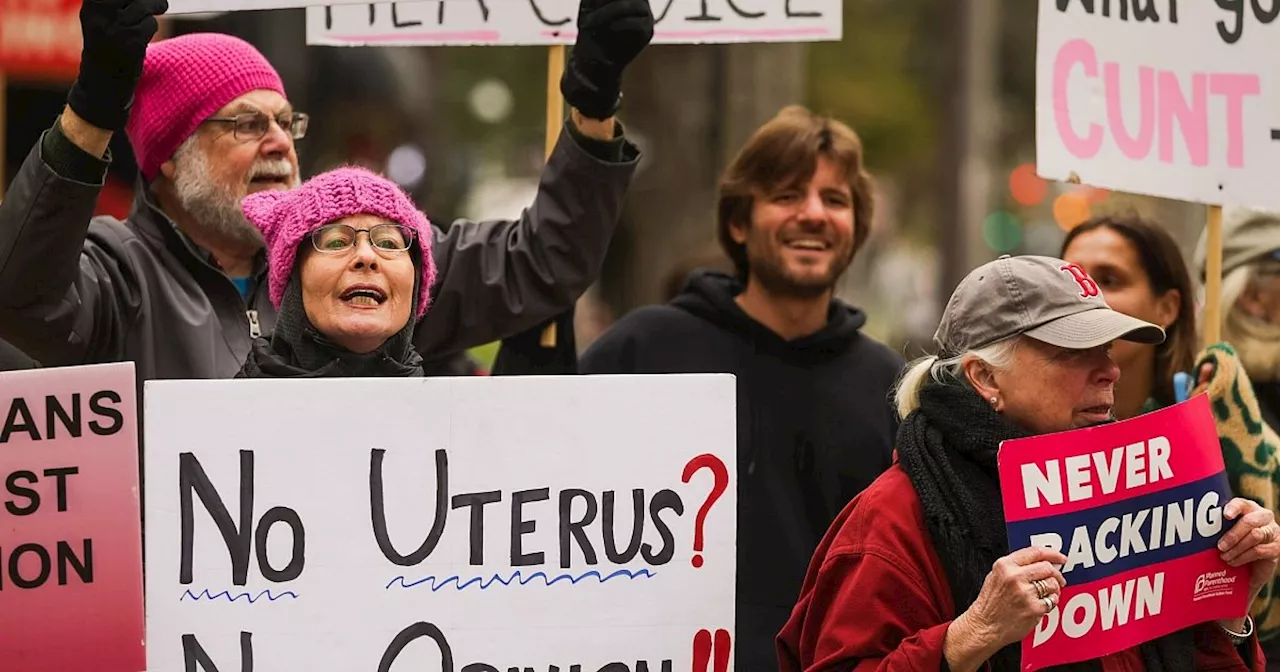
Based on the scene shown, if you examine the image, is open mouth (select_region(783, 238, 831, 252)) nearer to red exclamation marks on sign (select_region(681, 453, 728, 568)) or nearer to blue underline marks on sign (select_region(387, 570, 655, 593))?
red exclamation marks on sign (select_region(681, 453, 728, 568))

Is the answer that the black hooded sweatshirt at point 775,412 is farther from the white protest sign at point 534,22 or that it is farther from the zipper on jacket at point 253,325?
the zipper on jacket at point 253,325

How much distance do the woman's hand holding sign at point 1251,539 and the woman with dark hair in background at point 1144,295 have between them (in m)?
1.21

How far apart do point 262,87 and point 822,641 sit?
1.93 m

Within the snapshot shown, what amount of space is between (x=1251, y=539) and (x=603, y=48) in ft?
5.54

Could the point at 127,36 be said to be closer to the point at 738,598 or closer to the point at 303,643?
the point at 303,643

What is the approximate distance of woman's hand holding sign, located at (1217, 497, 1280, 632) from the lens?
3.23m

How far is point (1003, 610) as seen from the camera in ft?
9.62

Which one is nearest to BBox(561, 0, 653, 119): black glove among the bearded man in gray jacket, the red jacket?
the bearded man in gray jacket

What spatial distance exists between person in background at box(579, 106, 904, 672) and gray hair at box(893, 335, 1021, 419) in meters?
0.99

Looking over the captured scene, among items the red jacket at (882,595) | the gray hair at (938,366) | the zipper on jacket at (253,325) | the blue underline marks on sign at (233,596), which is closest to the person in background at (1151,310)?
the gray hair at (938,366)

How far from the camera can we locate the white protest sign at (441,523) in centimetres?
328

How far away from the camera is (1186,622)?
128 inches

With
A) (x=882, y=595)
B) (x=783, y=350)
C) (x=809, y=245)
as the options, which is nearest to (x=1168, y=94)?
(x=809, y=245)

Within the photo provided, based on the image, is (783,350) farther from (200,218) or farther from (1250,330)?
(200,218)
